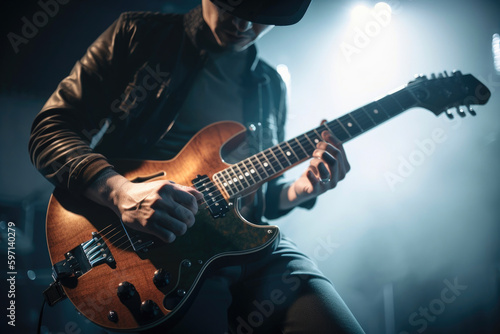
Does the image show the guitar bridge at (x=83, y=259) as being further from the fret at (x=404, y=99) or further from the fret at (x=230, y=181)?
the fret at (x=404, y=99)

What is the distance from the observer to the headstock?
160cm

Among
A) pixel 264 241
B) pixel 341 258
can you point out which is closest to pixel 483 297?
pixel 341 258

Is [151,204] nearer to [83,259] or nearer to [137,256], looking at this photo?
[137,256]

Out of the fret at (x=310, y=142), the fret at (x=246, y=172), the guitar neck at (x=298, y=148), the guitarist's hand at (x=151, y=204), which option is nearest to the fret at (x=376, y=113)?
the guitar neck at (x=298, y=148)

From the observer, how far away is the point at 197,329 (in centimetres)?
107

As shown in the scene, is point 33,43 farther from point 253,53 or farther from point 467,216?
point 467,216

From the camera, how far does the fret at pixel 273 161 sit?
1282 mm

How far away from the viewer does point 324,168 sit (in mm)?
1331

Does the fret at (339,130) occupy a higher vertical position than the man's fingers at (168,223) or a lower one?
lower

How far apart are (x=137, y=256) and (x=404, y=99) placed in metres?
1.66

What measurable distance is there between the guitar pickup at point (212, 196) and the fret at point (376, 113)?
98 centimetres

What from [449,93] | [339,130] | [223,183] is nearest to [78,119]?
[223,183]

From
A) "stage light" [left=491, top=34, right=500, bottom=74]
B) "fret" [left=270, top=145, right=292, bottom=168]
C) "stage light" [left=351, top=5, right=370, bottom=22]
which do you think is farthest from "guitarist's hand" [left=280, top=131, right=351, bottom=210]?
"stage light" [left=491, top=34, right=500, bottom=74]

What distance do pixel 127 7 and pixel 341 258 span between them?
12.4 ft
